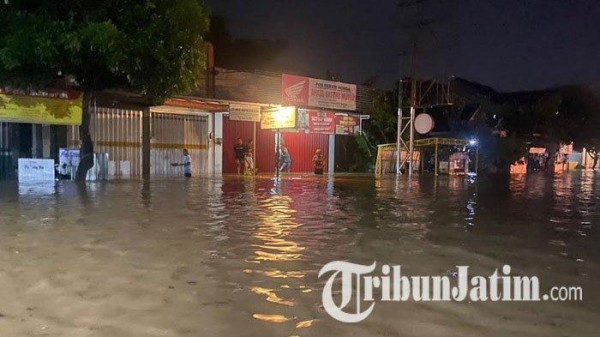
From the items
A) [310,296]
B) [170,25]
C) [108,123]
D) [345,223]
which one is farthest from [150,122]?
[310,296]

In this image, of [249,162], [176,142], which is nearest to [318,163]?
[249,162]

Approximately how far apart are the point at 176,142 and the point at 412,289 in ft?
66.8

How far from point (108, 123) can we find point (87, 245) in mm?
16032

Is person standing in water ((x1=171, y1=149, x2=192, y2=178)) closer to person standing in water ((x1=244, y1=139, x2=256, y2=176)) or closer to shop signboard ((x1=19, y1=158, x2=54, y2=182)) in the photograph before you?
person standing in water ((x1=244, y1=139, x2=256, y2=176))

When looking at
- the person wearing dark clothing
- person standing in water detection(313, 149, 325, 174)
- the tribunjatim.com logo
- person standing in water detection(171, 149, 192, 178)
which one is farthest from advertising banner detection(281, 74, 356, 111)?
the tribunjatim.com logo

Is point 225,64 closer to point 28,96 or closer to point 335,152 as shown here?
point 335,152

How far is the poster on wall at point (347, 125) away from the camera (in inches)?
1089

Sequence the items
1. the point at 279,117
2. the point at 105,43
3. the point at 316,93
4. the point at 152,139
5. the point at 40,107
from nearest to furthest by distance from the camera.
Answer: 1. the point at 105,43
2. the point at 40,107
3. the point at 152,139
4. the point at 279,117
5. the point at 316,93

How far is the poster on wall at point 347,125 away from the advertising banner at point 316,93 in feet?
1.72

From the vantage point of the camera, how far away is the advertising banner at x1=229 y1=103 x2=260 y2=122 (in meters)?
23.7

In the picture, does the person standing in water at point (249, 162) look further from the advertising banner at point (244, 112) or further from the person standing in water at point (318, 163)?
the person standing in water at point (318, 163)

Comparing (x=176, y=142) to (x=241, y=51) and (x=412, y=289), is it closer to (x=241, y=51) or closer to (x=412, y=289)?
(x=241, y=51)

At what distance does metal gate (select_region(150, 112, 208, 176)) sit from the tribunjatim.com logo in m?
18.9

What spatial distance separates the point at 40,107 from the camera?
18484mm
